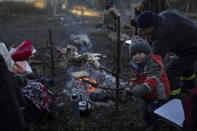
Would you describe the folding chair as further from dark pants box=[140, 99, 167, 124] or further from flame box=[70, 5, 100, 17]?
flame box=[70, 5, 100, 17]

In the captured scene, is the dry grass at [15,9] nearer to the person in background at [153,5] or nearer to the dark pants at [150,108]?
the person in background at [153,5]

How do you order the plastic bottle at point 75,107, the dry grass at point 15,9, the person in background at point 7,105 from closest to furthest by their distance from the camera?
the person in background at point 7,105 → the plastic bottle at point 75,107 → the dry grass at point 15,9

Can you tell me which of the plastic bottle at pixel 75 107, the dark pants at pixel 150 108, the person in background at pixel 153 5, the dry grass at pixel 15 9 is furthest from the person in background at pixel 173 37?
the dry grass at pixel 15 9

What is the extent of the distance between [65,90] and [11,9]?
54.1 feet

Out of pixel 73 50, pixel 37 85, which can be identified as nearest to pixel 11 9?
pixel 73 50

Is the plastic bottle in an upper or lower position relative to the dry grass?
lower

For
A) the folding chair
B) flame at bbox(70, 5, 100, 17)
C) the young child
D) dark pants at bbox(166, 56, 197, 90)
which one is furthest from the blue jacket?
flame at bbox(70, 5, 100, 17)

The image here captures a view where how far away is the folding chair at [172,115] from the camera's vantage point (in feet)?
7.16

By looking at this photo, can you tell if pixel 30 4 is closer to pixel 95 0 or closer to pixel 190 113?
pixel 95 0

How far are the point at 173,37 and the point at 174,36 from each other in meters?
0.03

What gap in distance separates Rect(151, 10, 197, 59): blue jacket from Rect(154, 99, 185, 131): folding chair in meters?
1.02

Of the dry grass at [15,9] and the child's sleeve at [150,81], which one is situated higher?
the dry grass at [15,9]

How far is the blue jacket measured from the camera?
303cm

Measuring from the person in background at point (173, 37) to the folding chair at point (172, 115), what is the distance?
0.67 m
